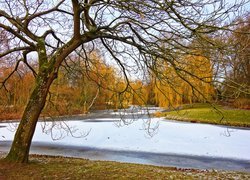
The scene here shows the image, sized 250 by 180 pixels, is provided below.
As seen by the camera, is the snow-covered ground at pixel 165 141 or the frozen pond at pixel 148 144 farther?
the snow-covered ground at pixel 165 141

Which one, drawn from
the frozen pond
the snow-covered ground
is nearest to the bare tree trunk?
the frozen pond

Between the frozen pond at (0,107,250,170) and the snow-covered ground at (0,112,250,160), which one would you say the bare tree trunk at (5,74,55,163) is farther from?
the snow-covered ground at (0,112,250,160)

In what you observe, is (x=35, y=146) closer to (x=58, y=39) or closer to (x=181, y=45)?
(x=58, y=39)

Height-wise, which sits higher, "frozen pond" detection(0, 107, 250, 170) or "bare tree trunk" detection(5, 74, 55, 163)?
"bare tree trunk" detection(5, 74, 55, 163)

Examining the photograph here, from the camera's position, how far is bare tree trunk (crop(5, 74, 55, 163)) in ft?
21.5

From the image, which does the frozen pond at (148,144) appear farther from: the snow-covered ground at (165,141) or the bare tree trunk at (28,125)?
the bare tree trunk at (28,125)

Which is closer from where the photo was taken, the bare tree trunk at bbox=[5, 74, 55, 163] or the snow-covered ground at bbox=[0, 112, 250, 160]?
the bare tree trunk at bbox=[5, 74, 55, 163]

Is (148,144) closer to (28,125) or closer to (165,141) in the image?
(165,141)

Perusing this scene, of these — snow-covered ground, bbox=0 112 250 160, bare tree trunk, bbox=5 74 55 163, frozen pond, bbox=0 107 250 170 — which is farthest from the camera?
snow-covered ground, bbox=0 112 250 160

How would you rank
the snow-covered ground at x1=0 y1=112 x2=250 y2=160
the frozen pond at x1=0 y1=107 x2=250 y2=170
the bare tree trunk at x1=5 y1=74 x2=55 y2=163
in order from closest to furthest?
the bare tree trunk at x1=5 y1=74 x2=55 y2=163, the frozen pond at x1=0 y1=107 x2=250 y2=170, the snow-covered ground at x1=0 y1=112 x2=250 y2=160

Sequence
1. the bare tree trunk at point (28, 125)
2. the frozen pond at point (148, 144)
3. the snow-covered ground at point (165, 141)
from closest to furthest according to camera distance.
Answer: the bare tree trunk at point (28, 125)
the frozen pond at point (148, 144)
the snow-covered ground at point (165, 141)

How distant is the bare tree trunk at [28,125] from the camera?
6.57 metres

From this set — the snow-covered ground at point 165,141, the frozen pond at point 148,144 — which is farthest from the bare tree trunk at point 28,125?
the snow-covered ground at point 165,141

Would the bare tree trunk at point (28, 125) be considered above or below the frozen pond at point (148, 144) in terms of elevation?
above
